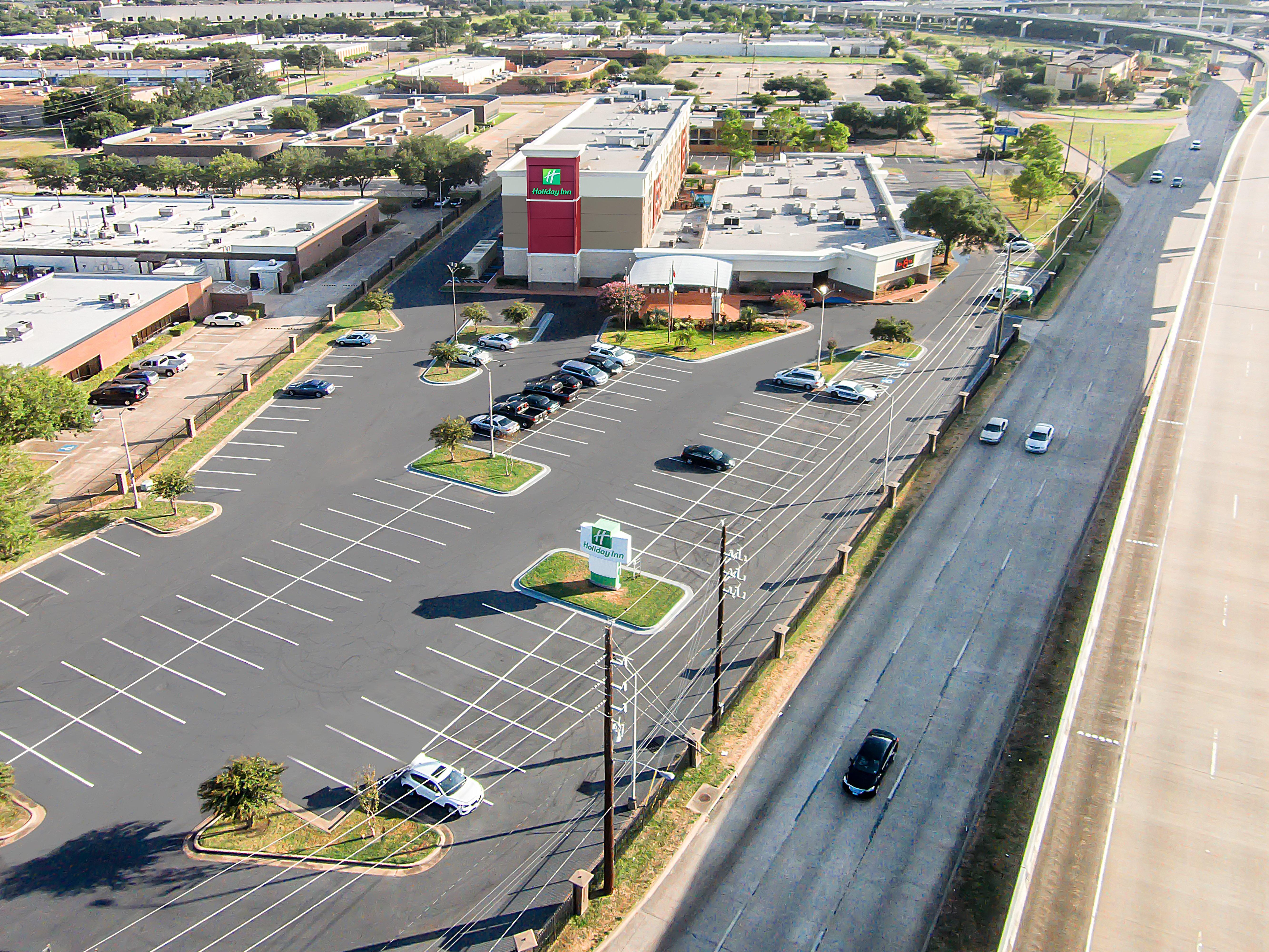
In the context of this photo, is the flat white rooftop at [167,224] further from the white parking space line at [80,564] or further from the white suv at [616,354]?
the white parking space line at [80,564]

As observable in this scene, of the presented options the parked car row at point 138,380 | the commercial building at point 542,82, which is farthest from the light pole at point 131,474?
the commercial building at point 542,82

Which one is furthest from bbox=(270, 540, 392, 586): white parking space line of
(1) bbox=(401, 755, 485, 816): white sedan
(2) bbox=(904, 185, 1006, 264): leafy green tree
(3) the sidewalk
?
(2) bbox=(904, 185, 1006, 264): leafy green tree

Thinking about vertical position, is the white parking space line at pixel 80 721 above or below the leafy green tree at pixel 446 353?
below

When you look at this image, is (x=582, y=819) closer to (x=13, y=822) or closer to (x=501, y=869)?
(x=501, y=869)

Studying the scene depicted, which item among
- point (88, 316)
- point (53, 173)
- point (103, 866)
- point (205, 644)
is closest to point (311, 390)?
point (88, 316)

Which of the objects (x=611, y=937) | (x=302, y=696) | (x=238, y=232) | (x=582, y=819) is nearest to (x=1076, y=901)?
(x=611, y=937)

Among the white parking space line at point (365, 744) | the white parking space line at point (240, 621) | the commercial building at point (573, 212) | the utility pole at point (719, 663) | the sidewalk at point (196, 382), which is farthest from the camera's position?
the commercial building at point (573, 212)

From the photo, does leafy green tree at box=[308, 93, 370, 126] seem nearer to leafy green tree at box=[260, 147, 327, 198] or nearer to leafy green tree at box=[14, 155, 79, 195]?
leafy green tree at box=[260, 147, 327, 198]

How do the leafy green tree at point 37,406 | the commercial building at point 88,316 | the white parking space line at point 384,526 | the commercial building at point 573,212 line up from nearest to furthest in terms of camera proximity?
the white parking space line at point 384,526
the leafy green tree at point 37,406
the commercial building at point 88,316
the commercial building at point 573,212
